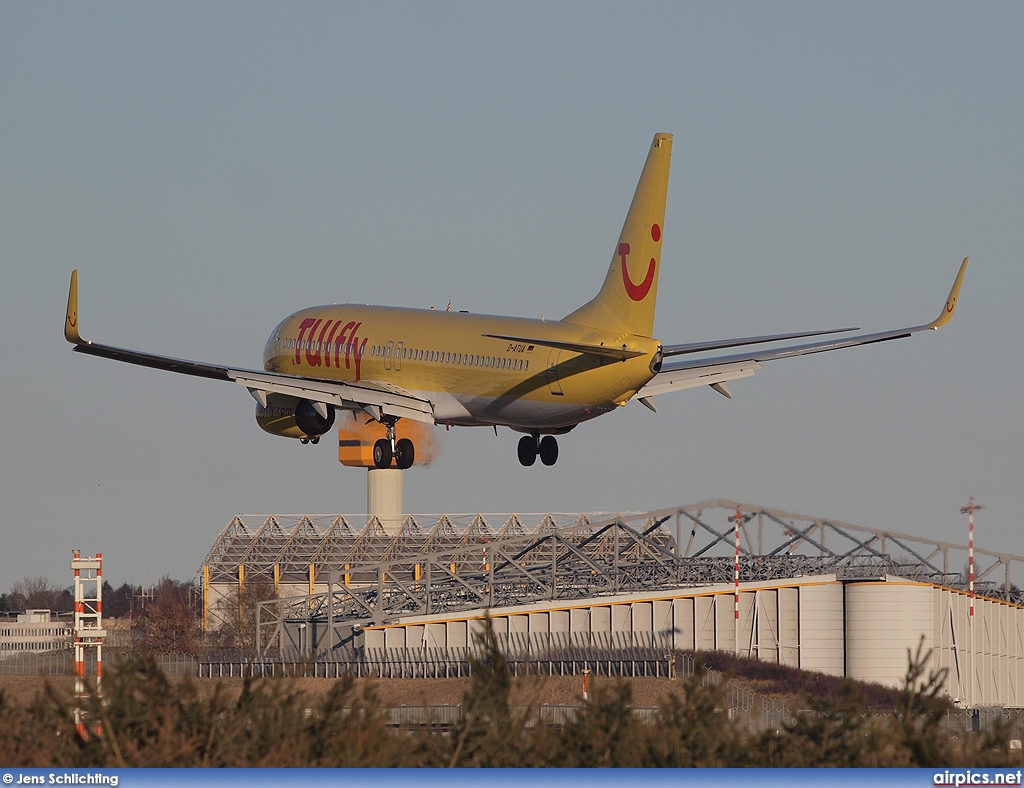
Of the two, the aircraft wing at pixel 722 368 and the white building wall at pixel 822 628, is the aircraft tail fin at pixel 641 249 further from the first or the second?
the white building wall at pixel 822 628

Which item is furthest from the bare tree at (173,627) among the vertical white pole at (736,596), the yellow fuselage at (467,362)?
the yellow fuselage at (467,362)

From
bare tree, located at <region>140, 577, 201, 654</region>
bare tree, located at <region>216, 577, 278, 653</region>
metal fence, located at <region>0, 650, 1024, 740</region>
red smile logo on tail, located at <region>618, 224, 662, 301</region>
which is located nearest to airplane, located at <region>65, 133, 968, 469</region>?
red smile logo on tail, located at <region>618, 224, 662, 301</region>

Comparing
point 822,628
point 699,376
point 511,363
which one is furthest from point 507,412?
point 822,628

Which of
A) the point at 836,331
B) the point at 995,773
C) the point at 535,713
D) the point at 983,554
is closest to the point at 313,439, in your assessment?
the point at 836,331

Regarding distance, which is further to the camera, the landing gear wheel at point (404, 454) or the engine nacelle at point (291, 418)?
the engine nacelle at point (291, 418)

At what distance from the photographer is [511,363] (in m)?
62.5

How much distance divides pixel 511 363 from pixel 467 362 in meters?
3.48

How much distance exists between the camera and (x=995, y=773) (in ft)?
80.6

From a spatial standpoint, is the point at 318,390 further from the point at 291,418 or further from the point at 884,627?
the point at 884,627

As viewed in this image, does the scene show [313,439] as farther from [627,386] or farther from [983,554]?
[983,554]

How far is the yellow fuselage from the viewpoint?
2336 inches

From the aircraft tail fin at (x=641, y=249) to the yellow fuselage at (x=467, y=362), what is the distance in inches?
46.2

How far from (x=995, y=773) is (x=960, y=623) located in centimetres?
9055

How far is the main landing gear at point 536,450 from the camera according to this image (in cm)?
6700
